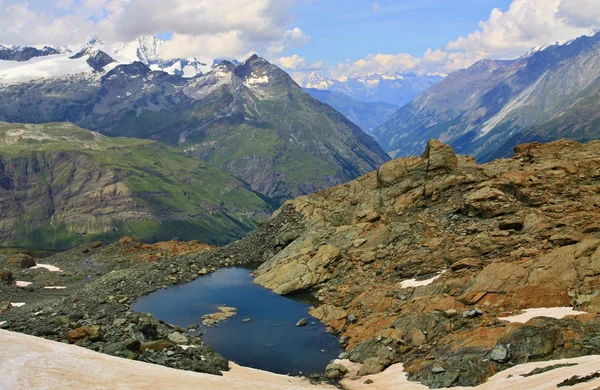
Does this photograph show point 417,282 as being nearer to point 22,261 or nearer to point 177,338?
point 177,338

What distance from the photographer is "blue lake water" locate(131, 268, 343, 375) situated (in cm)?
5297

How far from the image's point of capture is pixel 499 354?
1406 inches

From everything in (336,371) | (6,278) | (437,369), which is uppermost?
(6,278)

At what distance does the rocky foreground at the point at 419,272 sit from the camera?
132 ft

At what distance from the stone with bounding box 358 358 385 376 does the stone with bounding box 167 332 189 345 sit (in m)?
18.9

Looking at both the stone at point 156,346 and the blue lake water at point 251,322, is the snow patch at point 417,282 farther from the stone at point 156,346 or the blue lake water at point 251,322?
the stone at point 156,346

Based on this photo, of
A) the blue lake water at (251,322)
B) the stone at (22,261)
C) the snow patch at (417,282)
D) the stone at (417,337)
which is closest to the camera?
the stone at (417,337)

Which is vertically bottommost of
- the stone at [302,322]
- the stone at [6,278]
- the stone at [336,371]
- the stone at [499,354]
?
the stone at [336,371]

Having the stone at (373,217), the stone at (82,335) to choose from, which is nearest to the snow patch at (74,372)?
the stone at (82,335)

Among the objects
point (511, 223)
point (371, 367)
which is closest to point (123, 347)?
point (371, 367)

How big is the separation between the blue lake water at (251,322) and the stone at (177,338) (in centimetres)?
466

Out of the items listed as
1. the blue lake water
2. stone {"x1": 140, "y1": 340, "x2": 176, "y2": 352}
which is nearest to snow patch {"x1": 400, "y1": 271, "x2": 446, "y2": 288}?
the blue lake water

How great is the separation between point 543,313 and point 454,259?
21867mm

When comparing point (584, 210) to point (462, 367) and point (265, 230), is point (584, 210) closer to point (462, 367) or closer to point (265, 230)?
point (462, 367)
